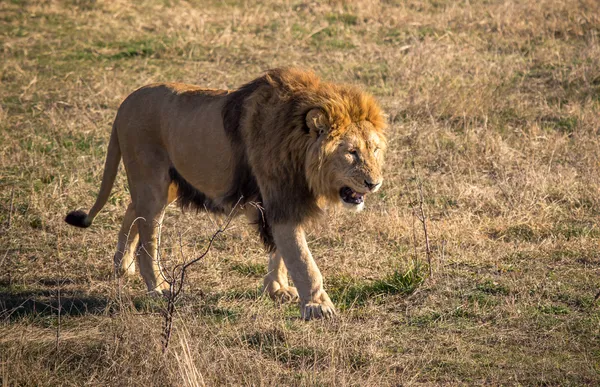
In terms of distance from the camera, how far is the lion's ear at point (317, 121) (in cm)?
430

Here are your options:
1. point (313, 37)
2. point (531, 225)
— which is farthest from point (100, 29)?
point (531, 225)

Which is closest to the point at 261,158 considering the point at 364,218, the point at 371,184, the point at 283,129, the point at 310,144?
the point at 283,129

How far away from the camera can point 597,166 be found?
674 cm

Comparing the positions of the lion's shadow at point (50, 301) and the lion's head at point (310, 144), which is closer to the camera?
the lion's head at point (310, 144)

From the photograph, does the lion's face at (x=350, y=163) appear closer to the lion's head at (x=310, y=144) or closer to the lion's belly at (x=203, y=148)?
the lion's head at (x=310, y=144)

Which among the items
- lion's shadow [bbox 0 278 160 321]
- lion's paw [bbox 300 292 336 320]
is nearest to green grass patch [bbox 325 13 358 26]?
lion's shadow [bbox 0 278 160 321]

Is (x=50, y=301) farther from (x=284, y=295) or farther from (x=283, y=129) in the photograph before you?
(x=283, y=129)

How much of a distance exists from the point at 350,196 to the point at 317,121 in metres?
0.46

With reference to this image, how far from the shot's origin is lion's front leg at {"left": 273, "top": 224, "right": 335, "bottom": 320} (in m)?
4.31

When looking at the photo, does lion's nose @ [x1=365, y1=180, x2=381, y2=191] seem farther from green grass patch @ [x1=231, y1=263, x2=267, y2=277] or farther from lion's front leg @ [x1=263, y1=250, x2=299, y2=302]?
green grass patch @ [x1=231, y1=263, x2=267, y2=277]

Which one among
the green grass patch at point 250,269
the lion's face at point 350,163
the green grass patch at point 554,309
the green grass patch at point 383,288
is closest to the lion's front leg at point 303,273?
the lion's face at point 350,163

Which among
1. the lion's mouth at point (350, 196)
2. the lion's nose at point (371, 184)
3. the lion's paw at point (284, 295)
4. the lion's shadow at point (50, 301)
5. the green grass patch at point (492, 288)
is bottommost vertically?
the lion's shadow at point (50, 301)

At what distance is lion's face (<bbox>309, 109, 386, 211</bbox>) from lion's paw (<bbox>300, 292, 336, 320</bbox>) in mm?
540

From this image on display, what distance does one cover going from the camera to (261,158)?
4523 millimetres
